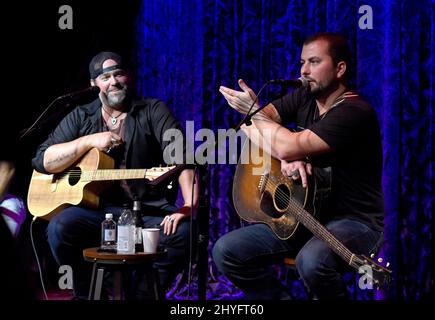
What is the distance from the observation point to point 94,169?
12.6 feet

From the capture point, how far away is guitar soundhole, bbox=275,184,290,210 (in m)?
3.36

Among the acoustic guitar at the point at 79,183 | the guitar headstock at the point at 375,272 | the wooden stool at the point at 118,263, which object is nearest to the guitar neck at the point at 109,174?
the acoustic guitar at the point at 79,183

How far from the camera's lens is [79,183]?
386 centimetres

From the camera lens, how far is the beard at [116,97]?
405 cm

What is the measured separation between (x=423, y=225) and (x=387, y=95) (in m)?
0.86

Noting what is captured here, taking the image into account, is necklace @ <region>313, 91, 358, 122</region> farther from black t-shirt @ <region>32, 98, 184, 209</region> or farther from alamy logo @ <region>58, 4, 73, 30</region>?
alamy logo @ <region>58, 4, 73, 30</region>

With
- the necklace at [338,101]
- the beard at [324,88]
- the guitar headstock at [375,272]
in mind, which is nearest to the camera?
the guitar headstock at [375,272]

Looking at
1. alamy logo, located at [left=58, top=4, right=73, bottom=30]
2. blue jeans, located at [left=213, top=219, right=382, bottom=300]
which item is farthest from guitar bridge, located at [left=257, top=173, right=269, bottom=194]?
alamy logo, located at [left=58, top=4, right=73, bottom=30]

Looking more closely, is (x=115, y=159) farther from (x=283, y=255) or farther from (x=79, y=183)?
(x=283, y=255)

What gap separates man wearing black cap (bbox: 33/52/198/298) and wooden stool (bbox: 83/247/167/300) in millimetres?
299

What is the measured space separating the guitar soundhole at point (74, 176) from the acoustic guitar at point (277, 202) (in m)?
1.03

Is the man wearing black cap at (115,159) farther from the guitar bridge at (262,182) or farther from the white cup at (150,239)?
the guitar bridge at (262,182)

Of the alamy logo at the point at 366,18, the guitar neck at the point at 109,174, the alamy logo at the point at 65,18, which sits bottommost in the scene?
the guitar neck at the point at 109,174
